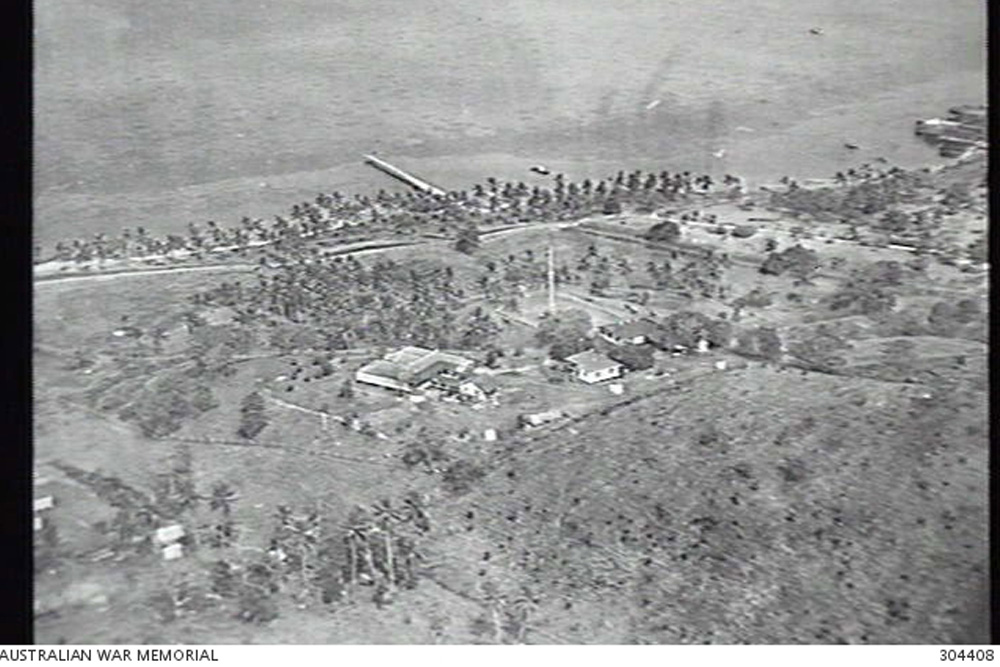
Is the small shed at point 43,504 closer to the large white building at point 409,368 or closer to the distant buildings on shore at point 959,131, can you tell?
the large white building at point 409,368

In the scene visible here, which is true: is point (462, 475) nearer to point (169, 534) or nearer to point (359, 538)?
point (359, 538)

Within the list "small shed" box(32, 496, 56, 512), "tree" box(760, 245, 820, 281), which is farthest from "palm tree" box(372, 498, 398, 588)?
"tree" box(760, 245, 820, 281)

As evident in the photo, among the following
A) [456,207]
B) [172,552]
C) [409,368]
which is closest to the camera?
[172,552]

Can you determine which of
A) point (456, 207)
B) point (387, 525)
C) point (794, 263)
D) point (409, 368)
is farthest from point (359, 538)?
point (794, 263)

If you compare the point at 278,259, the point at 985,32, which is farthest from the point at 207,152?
the point at 985,32

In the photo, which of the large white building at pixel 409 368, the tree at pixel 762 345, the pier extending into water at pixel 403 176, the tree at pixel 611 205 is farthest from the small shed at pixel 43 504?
the tree at pixel 762 345

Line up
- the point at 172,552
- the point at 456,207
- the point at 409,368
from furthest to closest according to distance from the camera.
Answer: the point at 456,207 < the point at 409,368 < the point at 172,552

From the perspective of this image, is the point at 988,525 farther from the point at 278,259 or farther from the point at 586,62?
the point at 278,259
